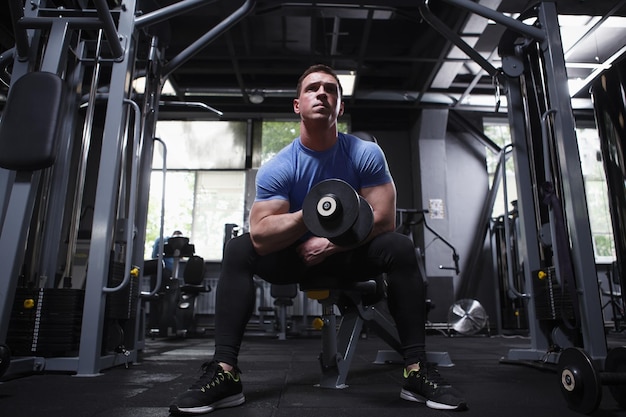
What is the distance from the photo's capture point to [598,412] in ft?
3.87

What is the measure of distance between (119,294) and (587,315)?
88.3 inches

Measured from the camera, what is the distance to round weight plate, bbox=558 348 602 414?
1.07 metres

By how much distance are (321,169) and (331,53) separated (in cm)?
446

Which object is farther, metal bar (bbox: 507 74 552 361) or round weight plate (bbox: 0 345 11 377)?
A: metal bar (bbox: 507 74 552 361)

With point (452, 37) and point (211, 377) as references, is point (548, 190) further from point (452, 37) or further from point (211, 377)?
point (211, 377)

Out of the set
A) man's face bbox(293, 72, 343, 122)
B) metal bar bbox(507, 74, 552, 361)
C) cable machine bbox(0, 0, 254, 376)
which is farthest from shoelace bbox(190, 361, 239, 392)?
metal bar bbox(507, 74, 552, 361)

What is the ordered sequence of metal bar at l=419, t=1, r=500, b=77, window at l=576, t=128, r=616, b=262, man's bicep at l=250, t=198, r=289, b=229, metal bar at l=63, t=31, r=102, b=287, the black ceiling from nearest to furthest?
man's bicep at l=250, t=198, r=289, b=229 → metal bar at l=63, t=31, r=102, b=287 → metal bar at l=419, t=1, r=500, b=77 → the black ceiling → window at l=576, t=128, r=616, b=262

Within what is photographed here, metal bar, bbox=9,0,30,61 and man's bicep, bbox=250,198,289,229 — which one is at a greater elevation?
metal bar, bbox=9,0,30,61

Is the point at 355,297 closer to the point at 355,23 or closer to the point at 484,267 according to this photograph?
the point at 355,23

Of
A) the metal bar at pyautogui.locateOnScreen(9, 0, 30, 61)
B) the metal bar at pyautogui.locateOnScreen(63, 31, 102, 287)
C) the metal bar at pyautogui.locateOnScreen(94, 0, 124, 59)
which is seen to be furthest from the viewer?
the metal bar at pyautogui.locateOnScreen(63, 31, 102, 287)

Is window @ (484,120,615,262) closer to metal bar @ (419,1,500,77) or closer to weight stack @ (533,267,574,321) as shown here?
metal bar @ (419,1,500,77)

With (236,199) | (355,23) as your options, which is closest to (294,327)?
(236,199)

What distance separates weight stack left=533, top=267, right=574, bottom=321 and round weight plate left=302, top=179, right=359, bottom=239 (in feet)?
4.74

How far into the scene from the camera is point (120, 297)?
87.0 inches
